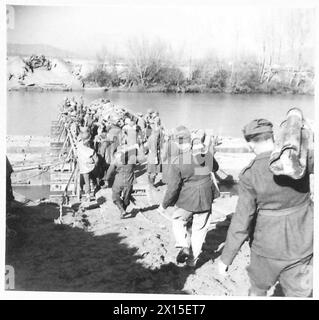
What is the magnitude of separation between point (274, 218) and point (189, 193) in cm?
110

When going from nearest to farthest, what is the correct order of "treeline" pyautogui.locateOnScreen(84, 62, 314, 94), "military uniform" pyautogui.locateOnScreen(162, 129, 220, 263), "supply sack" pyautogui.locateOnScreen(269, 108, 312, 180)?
"supply sack" pyautogui.locateOnScreen(269, 108, 312, 180) < "military uniform" pyautogui.locateOnScreen(162, 129, 220, 263) < "treeline" pyautogui.locateOnScreen(84, 62, 314, 94)

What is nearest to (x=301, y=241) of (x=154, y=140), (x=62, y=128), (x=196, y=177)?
(x=196, y=177)

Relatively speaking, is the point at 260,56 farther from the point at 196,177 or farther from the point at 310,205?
the point at 310,205

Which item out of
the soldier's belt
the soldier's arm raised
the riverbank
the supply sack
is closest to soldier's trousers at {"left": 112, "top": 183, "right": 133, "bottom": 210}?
the riverbank

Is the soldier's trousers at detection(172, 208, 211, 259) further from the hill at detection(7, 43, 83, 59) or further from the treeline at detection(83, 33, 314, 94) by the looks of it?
the hill at detection(7, 43, 83, 59)

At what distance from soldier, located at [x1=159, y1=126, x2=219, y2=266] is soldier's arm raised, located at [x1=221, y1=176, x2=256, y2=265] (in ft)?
2.94

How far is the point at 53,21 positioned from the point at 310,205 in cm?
328

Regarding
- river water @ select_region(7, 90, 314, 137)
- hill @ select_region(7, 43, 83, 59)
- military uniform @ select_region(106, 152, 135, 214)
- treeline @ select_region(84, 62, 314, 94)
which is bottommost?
military uniform @ select_region(106, 152, 135, 214)

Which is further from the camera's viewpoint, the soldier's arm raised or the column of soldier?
the soldier's arm raised

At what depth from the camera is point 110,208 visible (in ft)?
18.5

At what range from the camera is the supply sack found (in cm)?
266


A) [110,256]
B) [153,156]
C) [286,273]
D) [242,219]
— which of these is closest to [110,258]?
[110,256]

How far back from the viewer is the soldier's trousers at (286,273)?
2891 mm

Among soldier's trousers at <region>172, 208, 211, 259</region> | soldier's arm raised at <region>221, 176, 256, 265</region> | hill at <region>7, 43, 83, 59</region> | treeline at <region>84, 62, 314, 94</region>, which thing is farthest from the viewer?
treeline at <region>84, 62, 314, 94</region>
